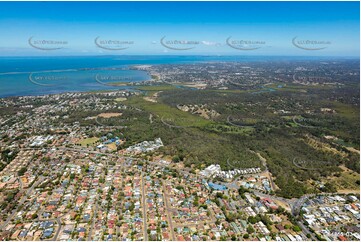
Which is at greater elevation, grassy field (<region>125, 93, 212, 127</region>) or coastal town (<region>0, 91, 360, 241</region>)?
coastal town (<region>0, 91, 360, 241</region>)

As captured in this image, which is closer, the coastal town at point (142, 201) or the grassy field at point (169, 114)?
the coastal town at point (142, 201)


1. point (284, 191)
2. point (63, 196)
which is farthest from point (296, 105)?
point (63, 196)

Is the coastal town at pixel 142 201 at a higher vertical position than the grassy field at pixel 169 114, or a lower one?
higher

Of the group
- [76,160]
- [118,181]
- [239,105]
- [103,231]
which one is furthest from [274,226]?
[239,105]

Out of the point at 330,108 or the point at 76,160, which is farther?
the point at 330,108

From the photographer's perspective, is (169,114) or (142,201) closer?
(142,201)

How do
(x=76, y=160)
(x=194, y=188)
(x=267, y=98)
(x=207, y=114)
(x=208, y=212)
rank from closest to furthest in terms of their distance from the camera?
1. (x=208, y=212)
2. (x=194, y=188)
3. (x=76, y=160)
4. (x=207, y=114)
5. (x=267, y=98)

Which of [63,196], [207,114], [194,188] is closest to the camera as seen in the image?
[63,196]

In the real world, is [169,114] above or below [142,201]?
below

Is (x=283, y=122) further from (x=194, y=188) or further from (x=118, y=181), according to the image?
(x=118, y=181)

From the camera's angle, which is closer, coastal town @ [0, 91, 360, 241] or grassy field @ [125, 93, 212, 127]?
coastal town @ [0, 91, 360, 241]
